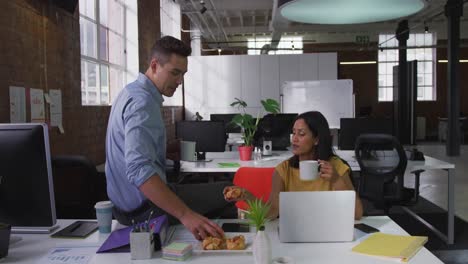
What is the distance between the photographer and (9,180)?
1741 millimetres

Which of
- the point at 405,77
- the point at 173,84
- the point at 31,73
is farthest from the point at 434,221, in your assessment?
the point at 405,77

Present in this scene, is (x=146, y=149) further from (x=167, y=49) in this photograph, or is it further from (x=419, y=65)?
(x=419, y=65)

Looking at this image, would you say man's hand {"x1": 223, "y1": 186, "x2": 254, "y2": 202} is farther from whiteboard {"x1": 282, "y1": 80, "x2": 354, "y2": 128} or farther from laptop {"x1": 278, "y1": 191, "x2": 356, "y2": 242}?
whiteboard {"x1": 282, "y1": 80, "x2": 354, "y2": 128}

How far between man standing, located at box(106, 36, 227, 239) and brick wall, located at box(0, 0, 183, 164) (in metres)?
1.62

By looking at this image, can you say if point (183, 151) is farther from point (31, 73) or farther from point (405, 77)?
point (405, 77)

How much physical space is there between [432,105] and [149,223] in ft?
53.6

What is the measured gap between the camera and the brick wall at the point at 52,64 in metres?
3.32

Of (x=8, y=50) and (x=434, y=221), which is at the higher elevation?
(x=8, y=50)

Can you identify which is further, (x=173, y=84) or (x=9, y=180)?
(x=173, y=84)

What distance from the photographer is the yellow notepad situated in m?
1.67

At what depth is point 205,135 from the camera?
16.4ft

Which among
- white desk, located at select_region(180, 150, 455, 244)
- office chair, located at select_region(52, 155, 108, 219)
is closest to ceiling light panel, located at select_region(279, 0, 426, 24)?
office chair, located at select_region(52, 155, 108, 219)

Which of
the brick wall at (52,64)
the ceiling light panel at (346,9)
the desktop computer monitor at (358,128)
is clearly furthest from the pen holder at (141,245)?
the desktop computer monitor at (358,128)

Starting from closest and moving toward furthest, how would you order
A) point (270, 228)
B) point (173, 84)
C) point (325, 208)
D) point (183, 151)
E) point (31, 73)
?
point (325, 208)
point (270, 228)
point (173, 84)
point (31, 73)
point (183, 151)
